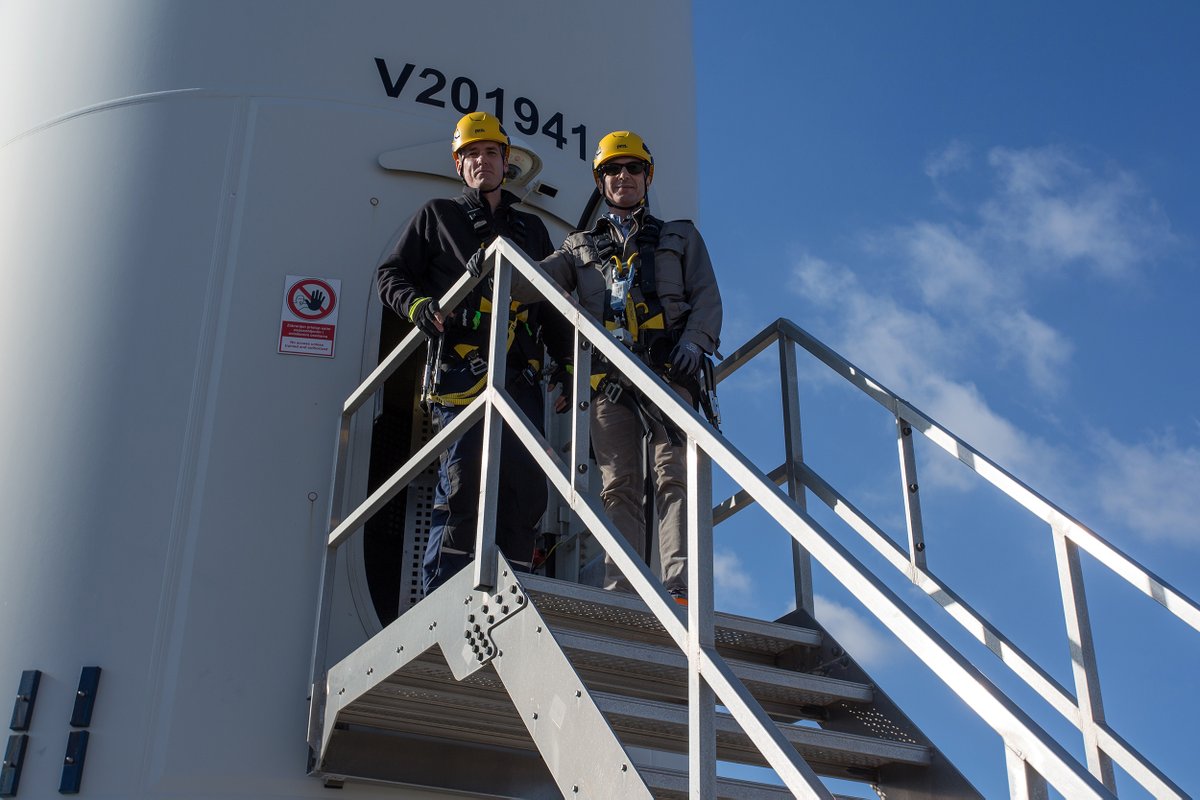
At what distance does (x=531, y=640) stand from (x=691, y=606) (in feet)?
2.55

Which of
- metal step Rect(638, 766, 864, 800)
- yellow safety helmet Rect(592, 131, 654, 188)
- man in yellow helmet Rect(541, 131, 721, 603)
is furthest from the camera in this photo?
→ yellow safety helmet Rect(592, 131, 654, 188)

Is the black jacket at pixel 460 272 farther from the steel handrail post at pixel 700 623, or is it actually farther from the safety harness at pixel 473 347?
the steel handrail post at pixel 700 623

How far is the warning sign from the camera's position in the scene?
547 cm

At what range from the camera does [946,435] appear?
14.6ft

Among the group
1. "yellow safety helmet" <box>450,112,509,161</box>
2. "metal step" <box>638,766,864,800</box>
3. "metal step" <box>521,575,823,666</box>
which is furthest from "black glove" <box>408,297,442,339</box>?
"metal step" <box>638,766,864,800</box>

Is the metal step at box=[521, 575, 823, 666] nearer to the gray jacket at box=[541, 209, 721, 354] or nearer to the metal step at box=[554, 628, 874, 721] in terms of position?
the metal step at box=[554, 628, 874, 721]

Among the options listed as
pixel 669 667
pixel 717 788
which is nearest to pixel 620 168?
pixel 669 667

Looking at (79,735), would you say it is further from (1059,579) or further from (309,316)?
(1059,579)

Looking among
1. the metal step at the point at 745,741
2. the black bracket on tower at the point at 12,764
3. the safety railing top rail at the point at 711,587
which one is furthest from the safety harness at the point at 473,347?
the black bracket on tower at the point at 12,764

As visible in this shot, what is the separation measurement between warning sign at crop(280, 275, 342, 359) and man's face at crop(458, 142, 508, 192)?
0.81 meters

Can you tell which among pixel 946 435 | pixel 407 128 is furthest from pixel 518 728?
pixel 407 128

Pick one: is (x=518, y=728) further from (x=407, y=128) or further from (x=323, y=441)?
(x=407, y=128)

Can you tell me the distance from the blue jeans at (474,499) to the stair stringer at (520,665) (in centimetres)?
35

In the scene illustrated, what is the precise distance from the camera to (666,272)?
15.9 feet
